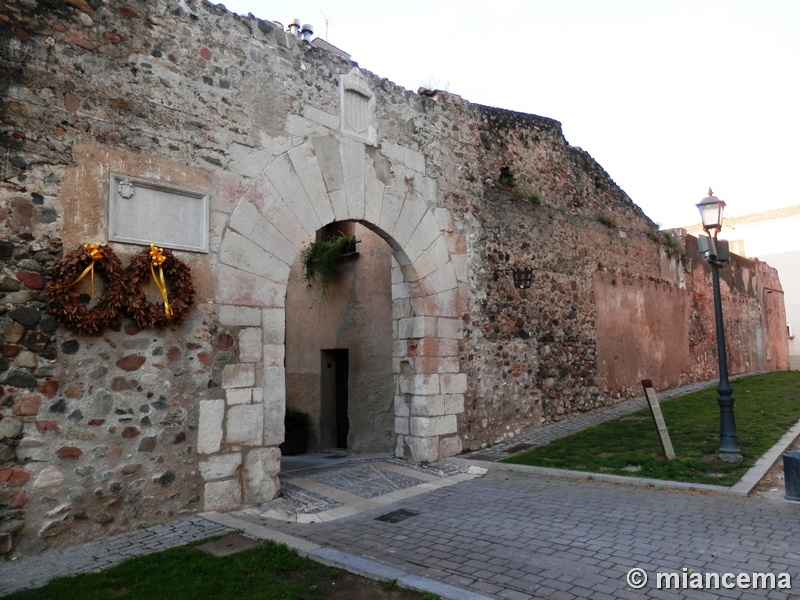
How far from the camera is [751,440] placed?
7477mm

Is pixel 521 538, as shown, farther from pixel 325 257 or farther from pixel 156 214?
pixel 325 257

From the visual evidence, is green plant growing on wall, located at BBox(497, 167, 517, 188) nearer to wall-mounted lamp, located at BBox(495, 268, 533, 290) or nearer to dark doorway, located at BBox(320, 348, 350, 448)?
wall-mounted lamp, located at BBox(495, 268, 533, 290)

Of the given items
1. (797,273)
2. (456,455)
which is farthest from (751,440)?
(797,273)

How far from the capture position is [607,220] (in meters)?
11.4

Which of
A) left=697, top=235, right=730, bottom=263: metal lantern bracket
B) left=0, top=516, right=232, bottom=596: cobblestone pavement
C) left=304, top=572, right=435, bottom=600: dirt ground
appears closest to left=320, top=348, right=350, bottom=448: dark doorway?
left=0, top=516, right=232, bottom=596: cobblestone pavement

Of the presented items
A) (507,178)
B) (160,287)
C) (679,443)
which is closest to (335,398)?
(507,178)

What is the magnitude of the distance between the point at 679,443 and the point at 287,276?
206 inches

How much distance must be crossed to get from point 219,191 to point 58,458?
2650mm

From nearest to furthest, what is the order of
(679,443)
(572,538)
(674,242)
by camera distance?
1. (572,538)
2. (679,443)
3. (674,242)

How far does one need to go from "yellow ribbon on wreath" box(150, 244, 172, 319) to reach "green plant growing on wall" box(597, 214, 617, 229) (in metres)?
8.50

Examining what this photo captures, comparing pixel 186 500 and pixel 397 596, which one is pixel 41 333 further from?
pixel 397 596

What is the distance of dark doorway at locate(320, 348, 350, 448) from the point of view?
34.4 feet

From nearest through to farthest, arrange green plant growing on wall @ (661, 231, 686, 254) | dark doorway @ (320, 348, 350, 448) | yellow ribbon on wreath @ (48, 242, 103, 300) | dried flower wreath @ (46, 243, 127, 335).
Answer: dried flower wreath @ (46, 243, 127, 335) < yellow ribbon on wreath @ (48, 242, 103, 300) < dark doorway @ (320, 348, 350, 448) < green plant growing on wall @ (661, 231, 686, 254)

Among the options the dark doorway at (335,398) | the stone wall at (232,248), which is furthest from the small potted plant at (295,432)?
the stone wall at (232,248)
